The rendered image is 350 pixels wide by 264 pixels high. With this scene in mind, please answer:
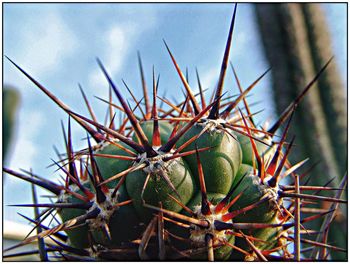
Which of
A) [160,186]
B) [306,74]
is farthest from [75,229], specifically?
[306,74]

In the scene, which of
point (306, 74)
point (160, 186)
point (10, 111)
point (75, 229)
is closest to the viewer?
point (160, 186)

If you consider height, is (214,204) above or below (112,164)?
below

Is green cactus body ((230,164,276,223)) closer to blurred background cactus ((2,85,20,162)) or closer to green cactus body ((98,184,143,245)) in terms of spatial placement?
green cactus body ((98,184,143,245))

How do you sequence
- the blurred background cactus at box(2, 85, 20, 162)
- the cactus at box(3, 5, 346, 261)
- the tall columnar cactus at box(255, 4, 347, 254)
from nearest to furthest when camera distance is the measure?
the cactus at box(3, 5, 346, 261)
the tall columnar cactus at box(255, 4, 347, 254)
the blurred background cactus at box(2, 85, 20, 162)

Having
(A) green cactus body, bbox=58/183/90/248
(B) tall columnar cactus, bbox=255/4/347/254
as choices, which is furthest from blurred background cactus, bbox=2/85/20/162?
(A) green cactus body, bbox=58/183/90/248

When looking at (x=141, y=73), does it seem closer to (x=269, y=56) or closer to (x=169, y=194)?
(x=169, y=194)

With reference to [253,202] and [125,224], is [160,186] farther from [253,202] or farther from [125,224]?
[253,202]

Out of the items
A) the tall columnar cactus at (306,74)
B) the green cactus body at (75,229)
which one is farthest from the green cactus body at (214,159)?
the tall columnar cactus at (306,74)

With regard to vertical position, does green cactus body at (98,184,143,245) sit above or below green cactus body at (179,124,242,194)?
below
